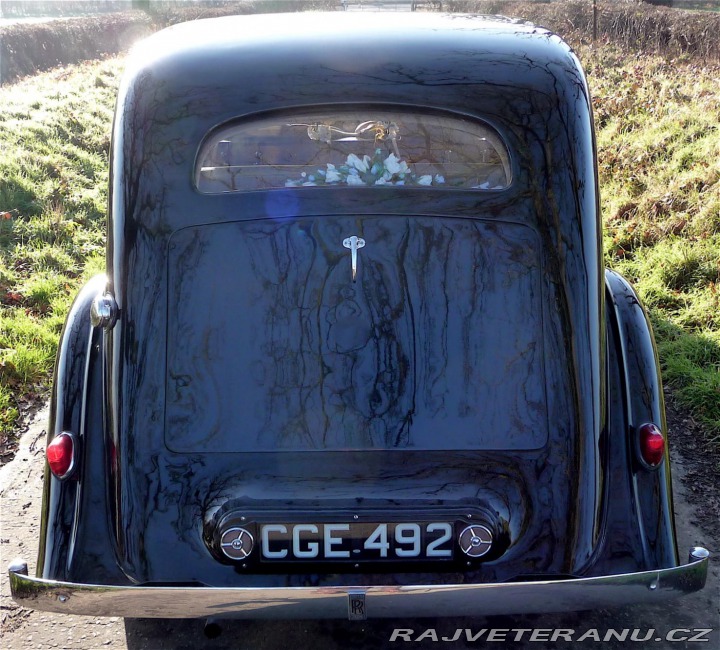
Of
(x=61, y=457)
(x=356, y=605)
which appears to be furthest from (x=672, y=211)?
(x=61, y=457)

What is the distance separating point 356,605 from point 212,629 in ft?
3.20

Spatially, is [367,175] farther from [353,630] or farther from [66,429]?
[353,630]

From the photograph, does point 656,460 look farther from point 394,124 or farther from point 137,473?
point 137,473

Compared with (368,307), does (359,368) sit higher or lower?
lower

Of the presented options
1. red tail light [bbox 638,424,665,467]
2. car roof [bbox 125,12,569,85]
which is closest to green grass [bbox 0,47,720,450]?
red tail light [bbox 638,424,665,467]

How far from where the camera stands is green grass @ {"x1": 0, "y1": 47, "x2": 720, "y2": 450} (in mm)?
4941

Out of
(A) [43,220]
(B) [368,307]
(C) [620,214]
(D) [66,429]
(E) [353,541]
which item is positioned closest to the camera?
(E) [353,541]

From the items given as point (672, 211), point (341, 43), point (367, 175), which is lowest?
point (672, 211)

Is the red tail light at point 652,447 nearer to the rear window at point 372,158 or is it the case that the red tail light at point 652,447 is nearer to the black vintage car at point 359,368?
the black vintage car at point 359,368

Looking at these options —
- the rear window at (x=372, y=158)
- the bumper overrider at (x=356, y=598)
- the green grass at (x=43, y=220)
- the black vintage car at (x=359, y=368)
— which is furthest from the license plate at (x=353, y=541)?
the green grass at (x=43, y=220)

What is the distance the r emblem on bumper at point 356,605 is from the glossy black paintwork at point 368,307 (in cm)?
23

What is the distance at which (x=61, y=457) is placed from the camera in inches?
104

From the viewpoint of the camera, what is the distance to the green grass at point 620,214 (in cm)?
494
